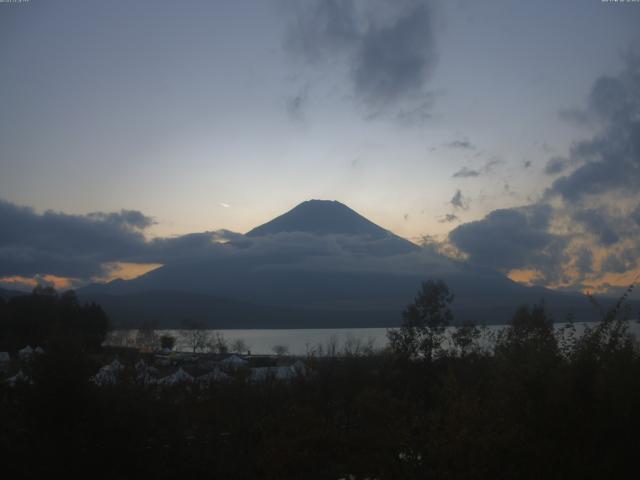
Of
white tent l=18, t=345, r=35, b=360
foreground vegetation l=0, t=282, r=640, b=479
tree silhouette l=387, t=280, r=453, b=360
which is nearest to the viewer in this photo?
foreground vegetation l=0, t=282, r=640, b=479

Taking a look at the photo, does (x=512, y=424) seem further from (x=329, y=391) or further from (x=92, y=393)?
(x=329, y=391)

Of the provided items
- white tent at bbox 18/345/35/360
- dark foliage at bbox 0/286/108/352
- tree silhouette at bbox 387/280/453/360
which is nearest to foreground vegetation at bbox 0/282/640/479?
white tent at bbox 18/345/35/360

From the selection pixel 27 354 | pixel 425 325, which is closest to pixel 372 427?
pixel 27 354

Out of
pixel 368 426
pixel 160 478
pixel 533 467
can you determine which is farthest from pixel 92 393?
pixel 533 467

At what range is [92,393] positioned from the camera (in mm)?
12391

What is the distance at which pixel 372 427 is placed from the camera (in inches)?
419

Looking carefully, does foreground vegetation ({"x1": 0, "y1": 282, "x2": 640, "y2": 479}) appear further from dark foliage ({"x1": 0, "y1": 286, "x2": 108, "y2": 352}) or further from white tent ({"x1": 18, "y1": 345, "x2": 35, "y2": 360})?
dark foliage ({"x1": 0, "y1": 286, "x2": 108, "y2": 352})

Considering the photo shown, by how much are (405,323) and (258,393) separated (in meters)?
23.3

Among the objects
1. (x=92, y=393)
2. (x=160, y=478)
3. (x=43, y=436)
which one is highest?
(x=92, y=393)

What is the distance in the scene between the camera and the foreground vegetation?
29.7 ft

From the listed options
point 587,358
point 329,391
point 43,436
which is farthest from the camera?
point 329,391

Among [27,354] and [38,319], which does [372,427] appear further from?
[38,319]

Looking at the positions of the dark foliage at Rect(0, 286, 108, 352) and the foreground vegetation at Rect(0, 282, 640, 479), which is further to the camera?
the dark foliage at Rect(0, 286, 108, 352)

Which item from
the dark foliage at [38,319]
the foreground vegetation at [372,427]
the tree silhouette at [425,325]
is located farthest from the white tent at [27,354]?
the dark foliage at [38,319]
